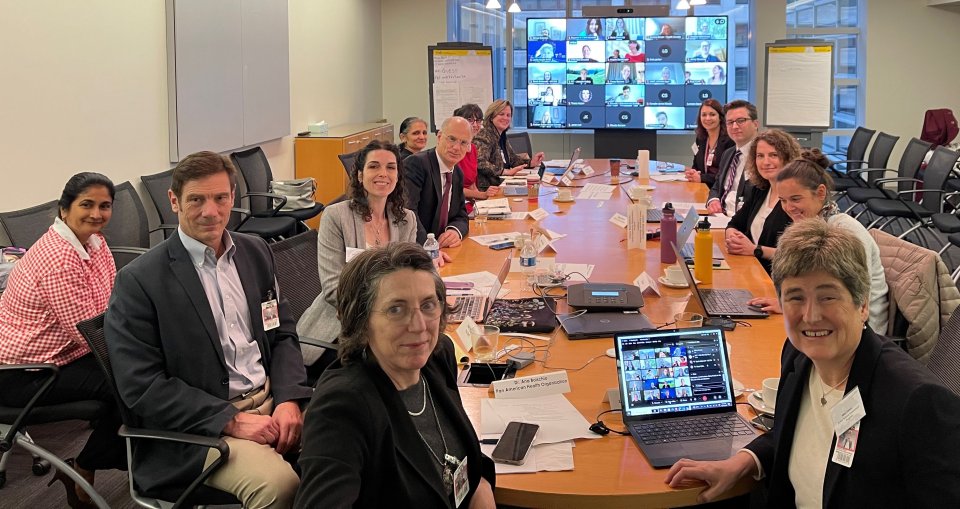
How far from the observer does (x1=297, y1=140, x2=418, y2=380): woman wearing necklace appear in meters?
3.59

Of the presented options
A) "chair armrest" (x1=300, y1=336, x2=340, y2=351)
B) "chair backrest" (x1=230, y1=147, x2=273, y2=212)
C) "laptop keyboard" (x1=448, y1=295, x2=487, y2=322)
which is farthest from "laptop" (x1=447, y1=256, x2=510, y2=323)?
"chair backrest" (x1=230, y1=147, x2=273, y2=212)

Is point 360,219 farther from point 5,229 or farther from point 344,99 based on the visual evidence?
point 344,99

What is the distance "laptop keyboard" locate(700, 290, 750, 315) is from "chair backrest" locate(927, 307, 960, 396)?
2.13 feet

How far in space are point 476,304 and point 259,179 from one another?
4419 millimetres

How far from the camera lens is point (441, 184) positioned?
5.04 m

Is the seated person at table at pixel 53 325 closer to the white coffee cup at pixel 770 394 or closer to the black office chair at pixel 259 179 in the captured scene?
the white coffee cup at pixel 770 394

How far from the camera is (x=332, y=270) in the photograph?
358 centimetres

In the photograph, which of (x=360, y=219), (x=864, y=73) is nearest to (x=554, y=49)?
(x=864, y=73)

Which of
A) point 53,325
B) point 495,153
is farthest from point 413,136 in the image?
point 53,325

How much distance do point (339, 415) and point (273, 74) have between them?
21.3 feet

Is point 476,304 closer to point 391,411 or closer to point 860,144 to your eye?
point 391,411

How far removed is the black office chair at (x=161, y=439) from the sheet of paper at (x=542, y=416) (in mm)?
709

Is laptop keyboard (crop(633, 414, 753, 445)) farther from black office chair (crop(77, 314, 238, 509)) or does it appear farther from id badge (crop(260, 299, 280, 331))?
id badge (crop(260, 299, 280, 331))

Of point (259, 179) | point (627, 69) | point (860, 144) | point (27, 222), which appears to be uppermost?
point (627, 69)
